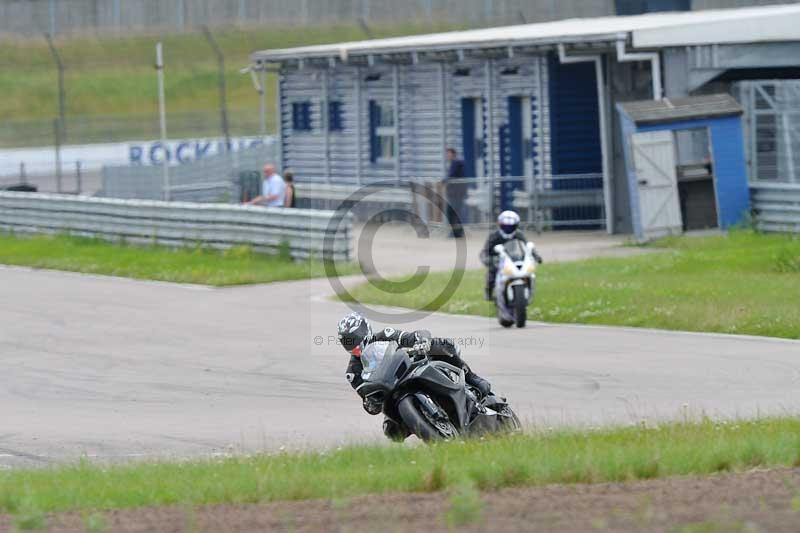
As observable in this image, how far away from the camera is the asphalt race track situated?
1230cm

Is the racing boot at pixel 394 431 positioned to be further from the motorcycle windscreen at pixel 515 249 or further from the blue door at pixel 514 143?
the blue door at pixel 514 143

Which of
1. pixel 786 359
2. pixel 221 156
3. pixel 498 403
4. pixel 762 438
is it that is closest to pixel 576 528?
pixel 762 438

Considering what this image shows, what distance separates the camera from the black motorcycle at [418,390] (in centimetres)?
988

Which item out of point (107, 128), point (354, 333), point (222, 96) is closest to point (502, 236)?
point (354, 333)

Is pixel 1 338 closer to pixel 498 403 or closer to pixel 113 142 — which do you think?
pixel 498 403

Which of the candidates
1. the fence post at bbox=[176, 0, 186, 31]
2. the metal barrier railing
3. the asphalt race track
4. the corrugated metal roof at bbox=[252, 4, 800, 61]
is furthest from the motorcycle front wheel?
the fence post at bbox=[176, 0, 186, 31]

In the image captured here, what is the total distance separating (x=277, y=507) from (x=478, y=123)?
2711cm

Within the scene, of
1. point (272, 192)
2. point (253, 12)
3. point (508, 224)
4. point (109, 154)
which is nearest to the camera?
point (508, 224)

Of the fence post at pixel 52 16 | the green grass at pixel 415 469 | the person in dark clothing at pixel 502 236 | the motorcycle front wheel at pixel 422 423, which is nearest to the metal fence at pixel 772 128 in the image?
the person in dark clothing at pixel 502 236

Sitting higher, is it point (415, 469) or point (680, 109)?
point (680, 109)

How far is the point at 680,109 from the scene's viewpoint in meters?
27.4

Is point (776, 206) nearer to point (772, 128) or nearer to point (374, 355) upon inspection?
point (772, 128)

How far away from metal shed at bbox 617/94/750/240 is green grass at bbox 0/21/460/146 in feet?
99.1

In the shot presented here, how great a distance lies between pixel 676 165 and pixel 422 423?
18463 mm
